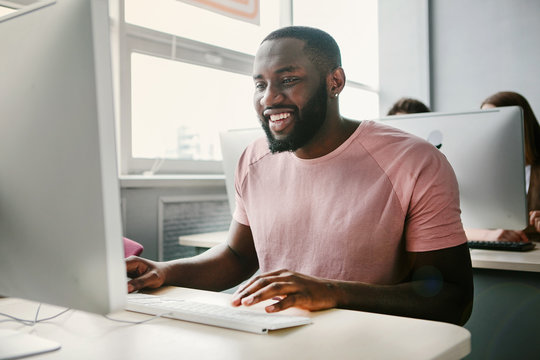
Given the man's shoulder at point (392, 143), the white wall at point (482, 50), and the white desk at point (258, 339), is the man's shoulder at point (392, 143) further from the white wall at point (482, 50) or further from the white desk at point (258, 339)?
the white wall at point (482, 50)

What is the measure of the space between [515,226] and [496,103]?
1033 millimetres

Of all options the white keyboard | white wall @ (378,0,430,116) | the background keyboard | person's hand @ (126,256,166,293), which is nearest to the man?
person's hand @ (126,256,166,293)

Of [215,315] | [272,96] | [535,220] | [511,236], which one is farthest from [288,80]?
[535,220]

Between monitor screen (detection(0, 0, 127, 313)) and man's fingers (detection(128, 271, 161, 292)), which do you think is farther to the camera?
man's fingers (detection(128, 271, 161, 292))

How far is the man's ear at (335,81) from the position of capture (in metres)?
1.39

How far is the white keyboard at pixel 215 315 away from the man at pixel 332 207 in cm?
16

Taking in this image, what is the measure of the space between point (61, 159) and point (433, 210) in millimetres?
801

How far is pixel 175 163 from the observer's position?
7.63 ft

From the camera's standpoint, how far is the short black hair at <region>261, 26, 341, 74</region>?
4.41 ft

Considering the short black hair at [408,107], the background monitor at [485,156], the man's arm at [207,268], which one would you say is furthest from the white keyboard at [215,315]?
the short black hair at [408,107]

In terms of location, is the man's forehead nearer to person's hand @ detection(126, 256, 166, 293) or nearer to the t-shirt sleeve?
the t-shirt sleeve

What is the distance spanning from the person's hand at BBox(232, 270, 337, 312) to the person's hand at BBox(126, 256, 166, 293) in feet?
0.75

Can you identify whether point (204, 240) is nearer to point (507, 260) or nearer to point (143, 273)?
point (143, 273)

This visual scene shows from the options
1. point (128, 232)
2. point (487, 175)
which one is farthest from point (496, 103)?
point (128, 232)
